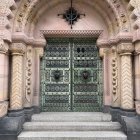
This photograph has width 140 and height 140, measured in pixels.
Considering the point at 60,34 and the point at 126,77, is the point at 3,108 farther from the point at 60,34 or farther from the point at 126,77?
the point at 126,77

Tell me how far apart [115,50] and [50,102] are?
2182mm

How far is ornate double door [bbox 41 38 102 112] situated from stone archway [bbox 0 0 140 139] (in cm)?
26

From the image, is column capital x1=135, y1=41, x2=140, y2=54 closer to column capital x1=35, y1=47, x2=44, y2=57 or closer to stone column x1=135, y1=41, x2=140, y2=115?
stone column x1=135, y1=41, x2=140, y2=115

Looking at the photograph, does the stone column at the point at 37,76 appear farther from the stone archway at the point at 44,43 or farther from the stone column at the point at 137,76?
the stone column at the point at 137,76

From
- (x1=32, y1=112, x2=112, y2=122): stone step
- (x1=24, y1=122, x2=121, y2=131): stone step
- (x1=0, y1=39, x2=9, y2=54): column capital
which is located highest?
(x1=0, y1=39, x2=9, y2=54): column capital

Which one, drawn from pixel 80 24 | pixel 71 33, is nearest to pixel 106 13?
pixel 80 24

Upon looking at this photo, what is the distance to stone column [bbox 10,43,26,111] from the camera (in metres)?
4.43

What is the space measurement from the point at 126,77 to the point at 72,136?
178 centimetres

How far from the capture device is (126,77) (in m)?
4.48

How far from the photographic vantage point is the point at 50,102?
5.27m

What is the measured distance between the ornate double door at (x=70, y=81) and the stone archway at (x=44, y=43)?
265 millimetres

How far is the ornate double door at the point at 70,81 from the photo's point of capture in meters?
5.27

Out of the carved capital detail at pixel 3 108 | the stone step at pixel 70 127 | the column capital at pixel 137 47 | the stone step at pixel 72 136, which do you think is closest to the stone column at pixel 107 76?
the stone step at pixel 70 127

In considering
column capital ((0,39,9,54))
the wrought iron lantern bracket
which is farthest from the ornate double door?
column capital ((0,39,9,54))
